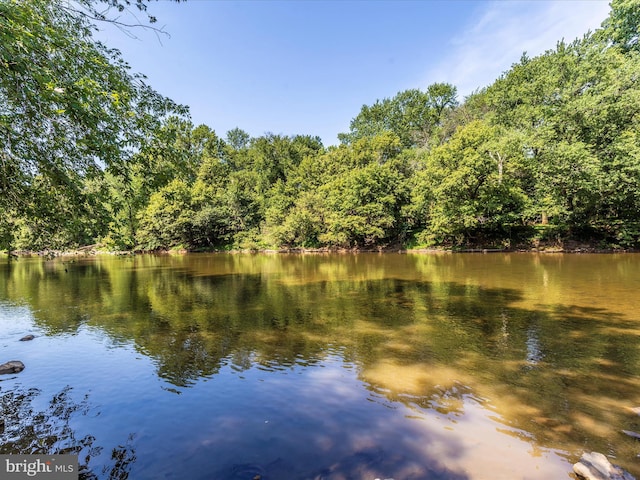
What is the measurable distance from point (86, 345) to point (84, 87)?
301 inches

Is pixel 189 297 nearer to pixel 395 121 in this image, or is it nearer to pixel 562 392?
pixel 562 392

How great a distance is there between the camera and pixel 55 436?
5.08m

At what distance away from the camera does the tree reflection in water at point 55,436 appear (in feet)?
14.7

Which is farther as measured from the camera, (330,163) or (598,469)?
(330,163)

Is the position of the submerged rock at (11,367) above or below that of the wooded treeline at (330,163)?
below

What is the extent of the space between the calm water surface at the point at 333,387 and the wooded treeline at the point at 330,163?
334 centimetres

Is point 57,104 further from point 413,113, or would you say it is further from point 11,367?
point 413,113

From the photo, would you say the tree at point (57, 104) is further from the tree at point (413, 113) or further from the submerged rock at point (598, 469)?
the tree at point (413, 113)

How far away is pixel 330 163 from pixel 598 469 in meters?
59.1

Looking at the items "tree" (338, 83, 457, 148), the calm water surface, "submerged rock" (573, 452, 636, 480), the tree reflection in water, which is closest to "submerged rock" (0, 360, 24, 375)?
the calm water surface

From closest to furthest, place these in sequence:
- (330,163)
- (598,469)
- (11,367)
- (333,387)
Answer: (598,469) < (333,387) < (11,367) < (330,163)

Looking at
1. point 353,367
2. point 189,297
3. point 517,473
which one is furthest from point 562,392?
point 189,297

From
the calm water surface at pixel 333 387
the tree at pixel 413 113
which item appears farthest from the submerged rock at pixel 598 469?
the tree at pixel 413 113

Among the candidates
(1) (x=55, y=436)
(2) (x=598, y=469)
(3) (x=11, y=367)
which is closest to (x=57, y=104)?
(1) (x=55, y=436)
